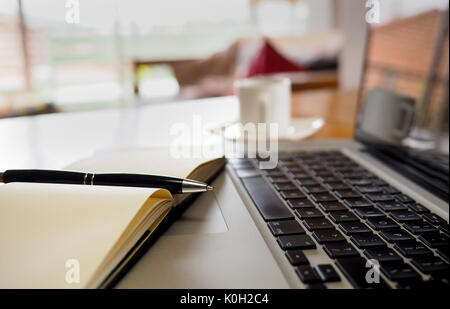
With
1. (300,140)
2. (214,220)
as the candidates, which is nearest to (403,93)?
(300,140)

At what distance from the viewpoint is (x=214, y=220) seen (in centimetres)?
37

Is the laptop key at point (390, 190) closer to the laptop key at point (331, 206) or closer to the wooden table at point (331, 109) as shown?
the laptop key at point (331, 206)

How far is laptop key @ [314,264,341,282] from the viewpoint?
26 centimetres

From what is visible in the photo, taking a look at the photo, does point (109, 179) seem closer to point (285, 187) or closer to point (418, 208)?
point (285, 187)

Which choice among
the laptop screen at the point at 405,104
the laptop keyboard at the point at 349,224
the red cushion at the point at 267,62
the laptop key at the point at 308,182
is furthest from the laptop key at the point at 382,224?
the red cushion at the point at 267,62

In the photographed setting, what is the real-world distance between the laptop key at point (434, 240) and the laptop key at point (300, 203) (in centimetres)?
10

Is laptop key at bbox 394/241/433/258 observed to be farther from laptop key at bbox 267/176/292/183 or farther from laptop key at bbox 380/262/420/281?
laptop key at bbox 267/176/292/183

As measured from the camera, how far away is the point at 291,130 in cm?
73

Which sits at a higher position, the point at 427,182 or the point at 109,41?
the point at 109,41

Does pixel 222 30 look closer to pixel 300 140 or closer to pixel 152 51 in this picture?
pixel 152 51

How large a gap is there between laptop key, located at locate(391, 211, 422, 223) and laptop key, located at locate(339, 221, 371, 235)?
4cm

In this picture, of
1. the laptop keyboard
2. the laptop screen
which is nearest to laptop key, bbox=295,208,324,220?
the laptop keyboard
